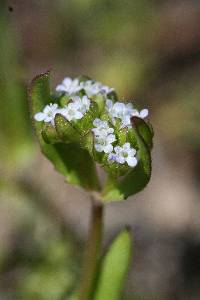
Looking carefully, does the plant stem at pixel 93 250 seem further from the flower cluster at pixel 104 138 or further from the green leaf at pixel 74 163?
the flower cluster at pixel 104 138

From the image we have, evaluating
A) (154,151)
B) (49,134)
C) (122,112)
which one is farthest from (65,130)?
(154,151)

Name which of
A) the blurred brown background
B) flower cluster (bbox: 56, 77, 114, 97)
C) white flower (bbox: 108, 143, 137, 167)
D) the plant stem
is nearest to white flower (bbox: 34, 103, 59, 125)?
flower cluster (bbox: 56, 77, 114, 97)

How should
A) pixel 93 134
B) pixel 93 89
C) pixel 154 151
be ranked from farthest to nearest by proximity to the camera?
pixel 154 151 → pixel 93 89 → pixel 93 134

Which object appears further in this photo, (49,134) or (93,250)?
(93,250)

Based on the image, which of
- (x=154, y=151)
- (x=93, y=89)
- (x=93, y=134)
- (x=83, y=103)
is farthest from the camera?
(x=154, y=151)

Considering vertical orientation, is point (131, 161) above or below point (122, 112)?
below

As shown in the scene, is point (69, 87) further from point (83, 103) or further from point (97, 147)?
point (97, 147)

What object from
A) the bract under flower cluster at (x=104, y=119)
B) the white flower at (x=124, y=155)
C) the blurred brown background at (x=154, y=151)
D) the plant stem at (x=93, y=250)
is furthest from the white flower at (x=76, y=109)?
the blurred brown background at (x=154, y=151)
